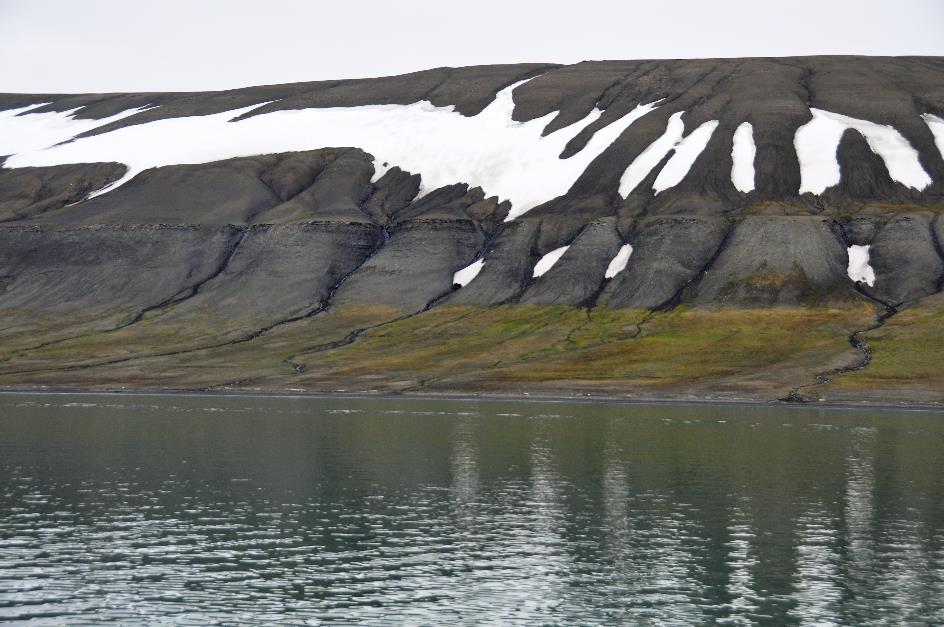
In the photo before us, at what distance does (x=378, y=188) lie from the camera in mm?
193250

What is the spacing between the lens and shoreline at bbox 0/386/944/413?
109562 millimetres

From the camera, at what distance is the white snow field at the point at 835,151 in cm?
17225

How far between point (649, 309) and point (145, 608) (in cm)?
12361

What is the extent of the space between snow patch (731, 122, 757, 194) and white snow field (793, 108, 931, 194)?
22.6 ft

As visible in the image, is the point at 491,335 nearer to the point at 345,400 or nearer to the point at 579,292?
the point at 579,292

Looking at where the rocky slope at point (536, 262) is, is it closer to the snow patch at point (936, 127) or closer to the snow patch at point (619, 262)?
the snow patch at point (619, 262)

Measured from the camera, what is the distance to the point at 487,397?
118688mm

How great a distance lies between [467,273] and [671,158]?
3912 centimetres

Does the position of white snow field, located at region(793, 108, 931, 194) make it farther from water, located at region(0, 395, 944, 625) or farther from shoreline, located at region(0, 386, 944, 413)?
water, located at region(0, 395, 944, 625)

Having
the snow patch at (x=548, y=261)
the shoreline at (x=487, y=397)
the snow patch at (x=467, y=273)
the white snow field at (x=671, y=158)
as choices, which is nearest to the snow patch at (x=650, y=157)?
the white snow field at (x=671, y=158)

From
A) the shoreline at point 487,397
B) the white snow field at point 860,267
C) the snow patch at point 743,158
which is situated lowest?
the shoreline at point 487,397

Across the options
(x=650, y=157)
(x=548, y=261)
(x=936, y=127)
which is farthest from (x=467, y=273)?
(x=936, y=127)

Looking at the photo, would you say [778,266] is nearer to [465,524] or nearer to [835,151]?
[835,151]

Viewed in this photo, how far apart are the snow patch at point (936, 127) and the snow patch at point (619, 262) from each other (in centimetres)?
5192
